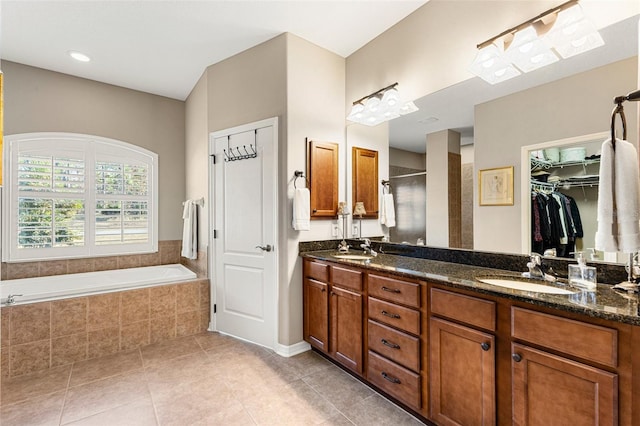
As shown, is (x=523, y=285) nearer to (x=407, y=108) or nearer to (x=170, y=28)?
(x=407, y=108)

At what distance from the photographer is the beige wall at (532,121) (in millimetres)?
1487

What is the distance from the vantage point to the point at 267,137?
109 inches

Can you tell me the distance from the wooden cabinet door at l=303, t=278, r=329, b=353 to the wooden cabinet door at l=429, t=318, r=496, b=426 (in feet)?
3.23

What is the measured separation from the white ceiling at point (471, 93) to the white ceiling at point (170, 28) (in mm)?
832

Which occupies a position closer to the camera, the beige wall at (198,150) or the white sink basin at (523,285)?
the white sink basin at (523,285)

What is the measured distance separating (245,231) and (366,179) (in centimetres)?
131

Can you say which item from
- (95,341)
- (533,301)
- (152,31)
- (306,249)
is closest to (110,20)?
(152,31)

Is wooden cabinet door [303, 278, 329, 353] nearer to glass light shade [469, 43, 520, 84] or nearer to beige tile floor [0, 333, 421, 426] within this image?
beige tile floor [0, 333, 421, 426]

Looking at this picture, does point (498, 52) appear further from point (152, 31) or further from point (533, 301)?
point (152, 31)

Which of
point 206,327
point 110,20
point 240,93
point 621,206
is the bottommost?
point 206,327

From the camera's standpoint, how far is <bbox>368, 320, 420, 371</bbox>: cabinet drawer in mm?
1732

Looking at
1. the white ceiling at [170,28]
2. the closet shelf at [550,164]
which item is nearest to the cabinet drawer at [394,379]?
the closet shelf at [550,164]

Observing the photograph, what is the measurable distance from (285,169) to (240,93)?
1016 mm

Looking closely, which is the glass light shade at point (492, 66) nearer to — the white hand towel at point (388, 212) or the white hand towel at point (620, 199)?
the white hand towel at point (620, 199)
